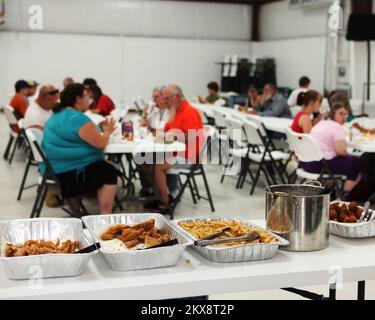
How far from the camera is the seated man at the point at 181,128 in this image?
597 cm

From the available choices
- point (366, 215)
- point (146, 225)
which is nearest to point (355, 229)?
point (366, 215)

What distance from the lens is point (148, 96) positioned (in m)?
17.5

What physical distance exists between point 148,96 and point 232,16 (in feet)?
12.1

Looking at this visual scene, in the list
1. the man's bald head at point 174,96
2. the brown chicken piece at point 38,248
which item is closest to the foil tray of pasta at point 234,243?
the brown chicken piece at point 38,248

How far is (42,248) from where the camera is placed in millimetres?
1969

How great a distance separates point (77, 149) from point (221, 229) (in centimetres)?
312

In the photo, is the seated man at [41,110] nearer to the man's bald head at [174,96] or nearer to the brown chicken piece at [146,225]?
the man's bald head at [174,96]

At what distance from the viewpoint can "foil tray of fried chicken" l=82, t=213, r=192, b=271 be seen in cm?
193

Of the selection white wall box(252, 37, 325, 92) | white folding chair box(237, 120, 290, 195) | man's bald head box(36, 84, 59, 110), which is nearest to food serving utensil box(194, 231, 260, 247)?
white folding chair box(237, 120, 290, 195)

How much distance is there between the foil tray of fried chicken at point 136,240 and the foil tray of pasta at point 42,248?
0.07 meters

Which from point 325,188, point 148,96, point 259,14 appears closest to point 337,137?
point 325,188

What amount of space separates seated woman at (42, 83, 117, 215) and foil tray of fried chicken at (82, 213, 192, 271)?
2.79 m
